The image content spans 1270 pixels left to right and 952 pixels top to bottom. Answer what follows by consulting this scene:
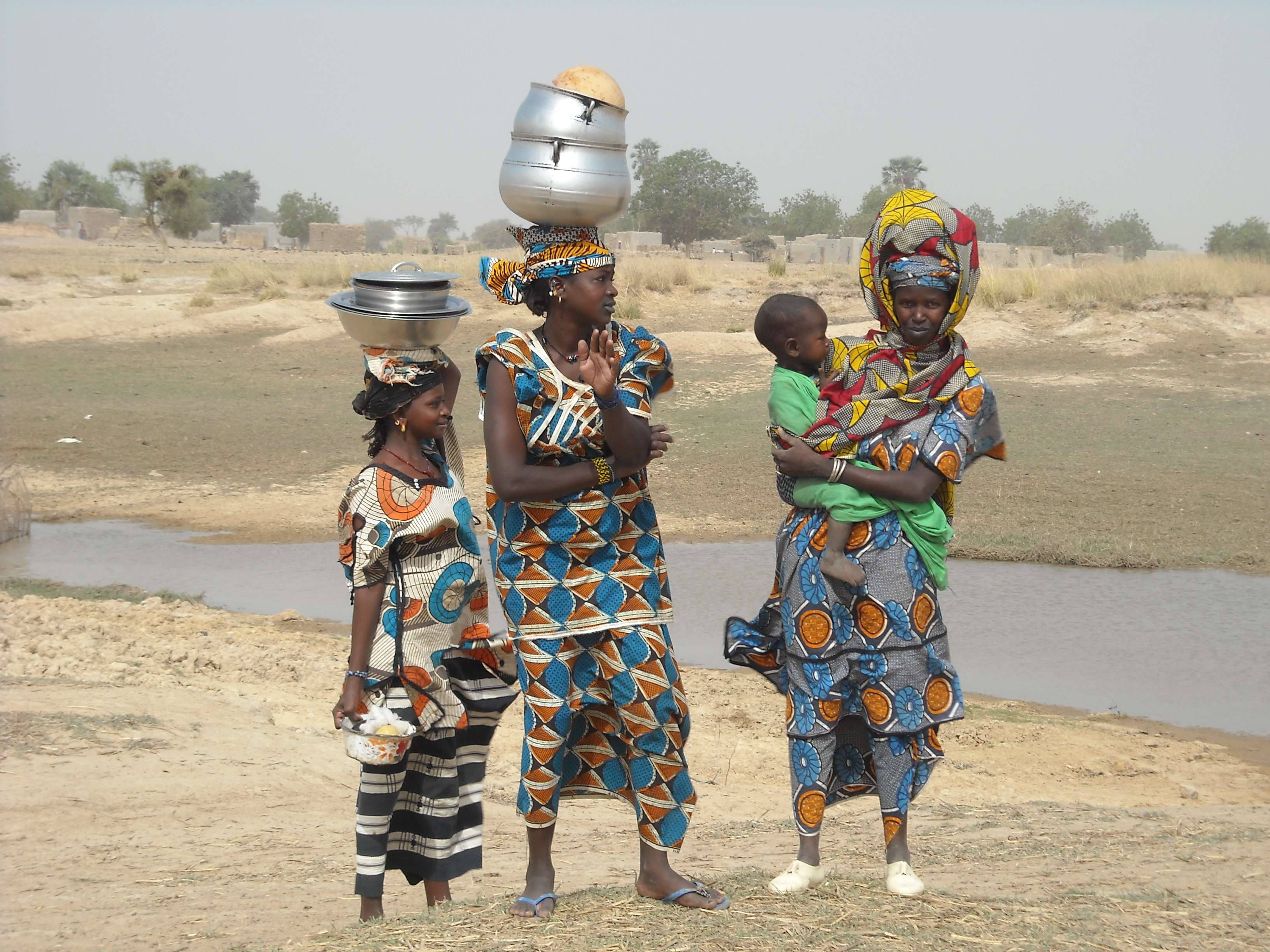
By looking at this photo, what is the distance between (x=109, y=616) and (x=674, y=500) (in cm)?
542

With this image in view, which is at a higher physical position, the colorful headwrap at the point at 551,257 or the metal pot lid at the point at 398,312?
the colorful headwrap at the point at 551,257

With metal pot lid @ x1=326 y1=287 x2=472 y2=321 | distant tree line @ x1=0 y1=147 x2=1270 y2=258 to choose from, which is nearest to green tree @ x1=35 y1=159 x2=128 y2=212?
distant tree line @ x1=0 y1=147 x2=1270 y2=258

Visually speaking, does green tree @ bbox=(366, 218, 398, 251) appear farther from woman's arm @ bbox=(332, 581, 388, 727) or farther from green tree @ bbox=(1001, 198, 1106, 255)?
woman's arm @ bbox=(332, 581, 388, 727)

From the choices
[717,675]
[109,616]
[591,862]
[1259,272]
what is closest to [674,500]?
[717,675]

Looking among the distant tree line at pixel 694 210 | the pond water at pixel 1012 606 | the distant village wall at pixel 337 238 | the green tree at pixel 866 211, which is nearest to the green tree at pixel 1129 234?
the distant tree line at pixel 694 210

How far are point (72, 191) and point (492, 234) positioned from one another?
118 ft

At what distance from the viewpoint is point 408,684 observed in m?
3.33

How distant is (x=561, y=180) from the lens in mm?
3107

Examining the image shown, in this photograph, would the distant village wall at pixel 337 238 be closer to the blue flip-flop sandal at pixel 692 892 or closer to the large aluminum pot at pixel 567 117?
the large aluminum pot at pixel 567 117

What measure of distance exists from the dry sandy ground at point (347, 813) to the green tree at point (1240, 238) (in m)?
34.0

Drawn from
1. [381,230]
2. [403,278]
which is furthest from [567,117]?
[381,230]

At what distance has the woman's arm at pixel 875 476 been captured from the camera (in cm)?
321

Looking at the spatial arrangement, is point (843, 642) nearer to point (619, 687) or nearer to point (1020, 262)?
point (619, 687)

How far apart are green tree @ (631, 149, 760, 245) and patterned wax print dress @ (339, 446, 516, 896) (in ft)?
150
